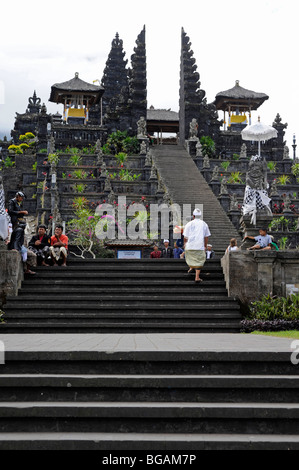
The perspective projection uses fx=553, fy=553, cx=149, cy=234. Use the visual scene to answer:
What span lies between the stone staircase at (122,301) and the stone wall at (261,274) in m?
0.31

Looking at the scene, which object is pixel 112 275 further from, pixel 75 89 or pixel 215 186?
pixel 75 89

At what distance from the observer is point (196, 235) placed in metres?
11.0

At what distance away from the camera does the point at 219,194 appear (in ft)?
86.0

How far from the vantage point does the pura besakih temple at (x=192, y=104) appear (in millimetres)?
39125

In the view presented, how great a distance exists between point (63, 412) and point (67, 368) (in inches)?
27.3

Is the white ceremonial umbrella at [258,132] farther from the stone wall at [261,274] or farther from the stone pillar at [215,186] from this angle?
the stone pillar at [215,186]

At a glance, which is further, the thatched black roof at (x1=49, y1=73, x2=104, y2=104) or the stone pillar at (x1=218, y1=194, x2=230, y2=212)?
the thatched black roof at (x1=49, y1=73, x2=104, y2=104)

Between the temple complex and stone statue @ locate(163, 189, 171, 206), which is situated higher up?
stone statue @ locate(163, 189, 171, 206)

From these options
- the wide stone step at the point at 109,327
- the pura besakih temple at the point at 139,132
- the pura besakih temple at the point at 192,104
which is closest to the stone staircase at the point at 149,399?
the wide stone step at the point at 109,327

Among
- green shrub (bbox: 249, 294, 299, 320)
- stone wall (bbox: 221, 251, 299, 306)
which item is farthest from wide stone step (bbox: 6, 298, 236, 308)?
green shrub (bbox: 249, 294, 299, 320)

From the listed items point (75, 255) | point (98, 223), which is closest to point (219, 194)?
point (98, 223)

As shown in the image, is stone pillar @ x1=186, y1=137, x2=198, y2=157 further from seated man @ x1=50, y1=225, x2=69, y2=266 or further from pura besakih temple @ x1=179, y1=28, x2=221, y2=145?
seated man @ x1=50, y1=225, x2=69, y2=266

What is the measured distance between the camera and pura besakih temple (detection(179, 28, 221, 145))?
39.1 m

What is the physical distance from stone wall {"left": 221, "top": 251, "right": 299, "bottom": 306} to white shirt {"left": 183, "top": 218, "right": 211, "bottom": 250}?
870mm
